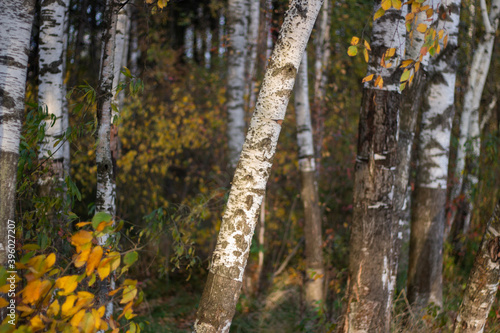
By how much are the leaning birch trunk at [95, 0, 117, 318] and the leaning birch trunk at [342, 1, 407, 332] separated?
2132mm

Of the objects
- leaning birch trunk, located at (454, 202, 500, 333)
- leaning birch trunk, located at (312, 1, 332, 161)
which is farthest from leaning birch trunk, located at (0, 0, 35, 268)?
leaning birch trunk, located at (312, 1, 332, 161)

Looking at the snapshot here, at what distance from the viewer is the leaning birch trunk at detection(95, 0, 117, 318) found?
133 inches

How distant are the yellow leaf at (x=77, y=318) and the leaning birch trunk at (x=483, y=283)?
2772 millimetres

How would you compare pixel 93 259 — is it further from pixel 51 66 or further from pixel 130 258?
pixel 51 66

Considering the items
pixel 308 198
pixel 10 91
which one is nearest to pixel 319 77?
pixel 308 198

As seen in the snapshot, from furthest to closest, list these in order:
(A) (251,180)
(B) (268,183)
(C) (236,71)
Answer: (B) (268,183)
(C) (236,71)
(A) (251,180)

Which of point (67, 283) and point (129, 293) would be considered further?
point (129, 293)

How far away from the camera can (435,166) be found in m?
4.80

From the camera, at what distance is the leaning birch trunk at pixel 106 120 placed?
3.37 m

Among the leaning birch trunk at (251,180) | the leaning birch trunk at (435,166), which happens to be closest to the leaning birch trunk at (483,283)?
the leaning birch trunk at (435,166)

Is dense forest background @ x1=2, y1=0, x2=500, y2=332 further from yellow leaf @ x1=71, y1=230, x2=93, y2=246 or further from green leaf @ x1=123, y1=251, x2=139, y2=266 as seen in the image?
yellow leaf @ x1=71, y1=230, x2=93, y2=246

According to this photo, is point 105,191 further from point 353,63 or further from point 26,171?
point 353,63

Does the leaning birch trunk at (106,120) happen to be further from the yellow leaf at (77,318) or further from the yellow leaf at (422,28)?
the yellow leaf at (422,28)

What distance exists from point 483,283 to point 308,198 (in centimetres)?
279
